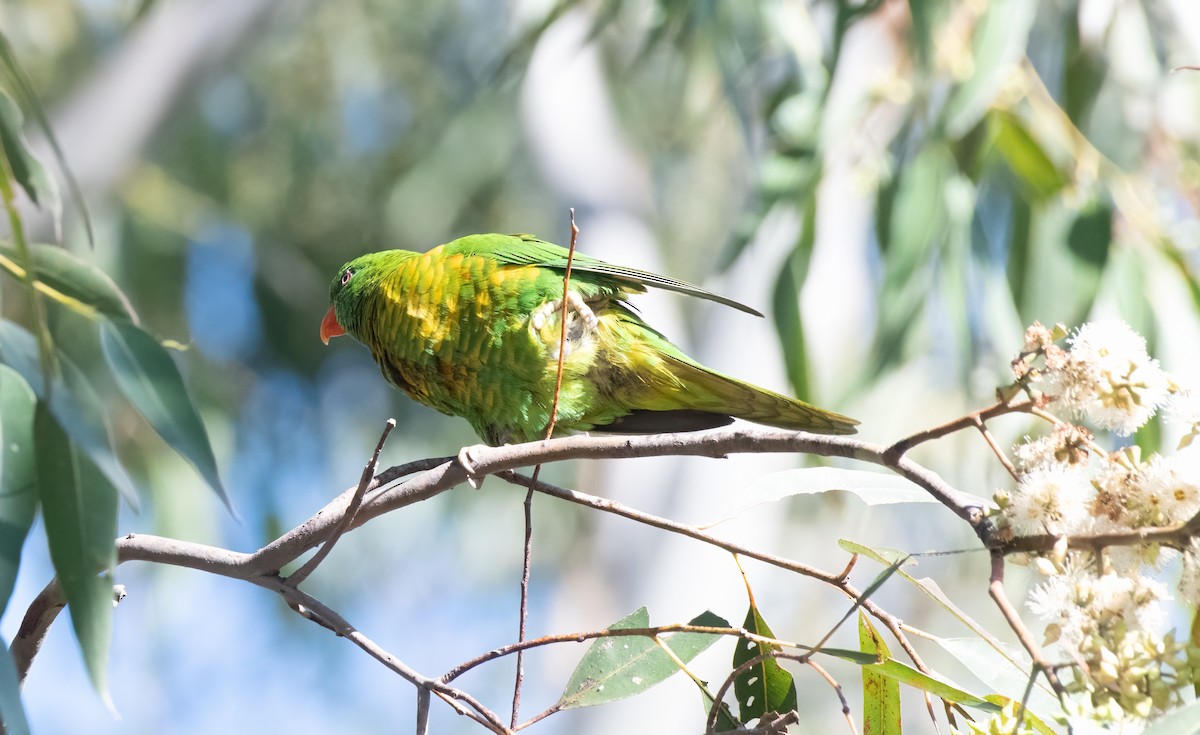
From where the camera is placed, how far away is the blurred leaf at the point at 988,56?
8.54 ft

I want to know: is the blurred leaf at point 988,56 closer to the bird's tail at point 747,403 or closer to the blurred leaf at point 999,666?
the bird's tail at point 747,403

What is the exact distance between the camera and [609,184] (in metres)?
5.00

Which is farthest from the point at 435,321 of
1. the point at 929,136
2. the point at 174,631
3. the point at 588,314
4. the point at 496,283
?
the point at 174,631

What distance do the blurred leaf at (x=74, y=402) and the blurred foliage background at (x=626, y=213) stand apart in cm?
17

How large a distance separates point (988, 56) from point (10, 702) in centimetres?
252

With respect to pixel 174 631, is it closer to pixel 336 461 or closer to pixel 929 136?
Result: pixel 336 461

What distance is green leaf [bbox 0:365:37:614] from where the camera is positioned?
1.15m

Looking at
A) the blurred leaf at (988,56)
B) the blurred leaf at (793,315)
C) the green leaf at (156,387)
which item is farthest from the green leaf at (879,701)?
the blurred leaf at (988,56)

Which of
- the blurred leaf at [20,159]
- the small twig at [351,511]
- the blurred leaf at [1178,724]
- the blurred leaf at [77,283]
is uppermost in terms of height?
the blurred leaf at [20,159]

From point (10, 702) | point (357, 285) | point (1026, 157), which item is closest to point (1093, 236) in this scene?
point (1026, 157)

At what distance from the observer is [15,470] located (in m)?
1.21

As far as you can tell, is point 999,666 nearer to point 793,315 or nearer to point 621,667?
point 621,667

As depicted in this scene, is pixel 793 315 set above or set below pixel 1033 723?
above

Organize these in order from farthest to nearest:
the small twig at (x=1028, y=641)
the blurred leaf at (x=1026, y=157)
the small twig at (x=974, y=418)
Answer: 1. the blurred leaf at (x=1026, y=157)
2. the small twig at (x=974, y=418)
3. the small twig at (x=1028, y=641)
